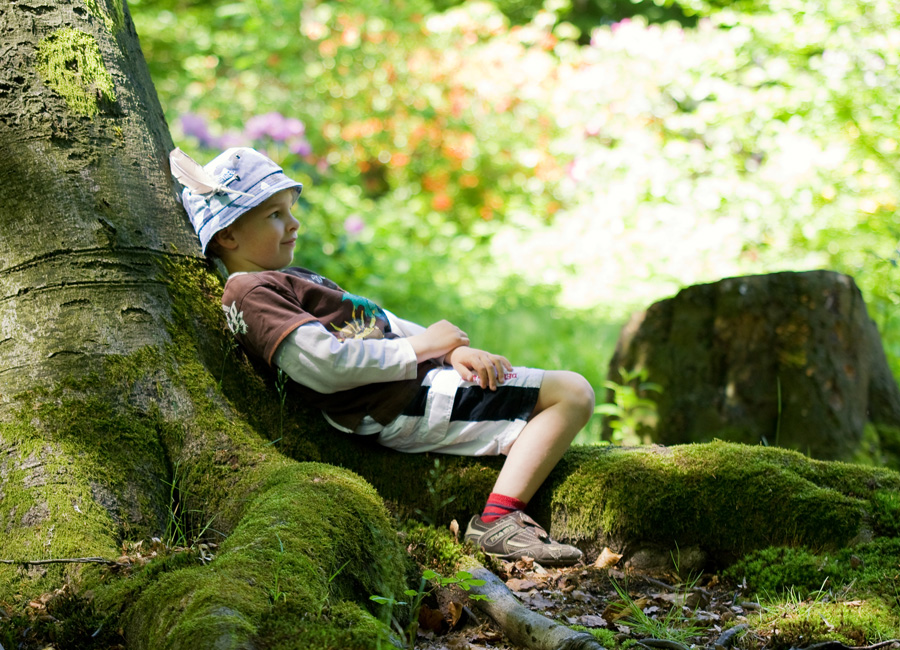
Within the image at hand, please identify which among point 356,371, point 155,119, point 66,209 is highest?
point 155,119

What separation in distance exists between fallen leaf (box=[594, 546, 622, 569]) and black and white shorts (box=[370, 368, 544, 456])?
498mm

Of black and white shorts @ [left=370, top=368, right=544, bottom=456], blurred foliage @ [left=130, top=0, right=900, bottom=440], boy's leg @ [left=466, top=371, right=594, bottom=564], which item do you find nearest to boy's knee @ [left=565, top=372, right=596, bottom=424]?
boy's leg @ [left=466, top=371, right=594, bottom=564]

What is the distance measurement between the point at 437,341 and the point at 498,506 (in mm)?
622

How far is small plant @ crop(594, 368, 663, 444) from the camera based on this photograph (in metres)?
4.59

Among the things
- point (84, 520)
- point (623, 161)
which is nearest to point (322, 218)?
point (623, 161)

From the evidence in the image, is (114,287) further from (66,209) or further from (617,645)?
(617,645)

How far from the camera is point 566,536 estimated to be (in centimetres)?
265

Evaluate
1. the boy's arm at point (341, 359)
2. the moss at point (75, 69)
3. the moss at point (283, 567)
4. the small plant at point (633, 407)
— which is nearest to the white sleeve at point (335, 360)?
the boy's arm at point (341, 359)

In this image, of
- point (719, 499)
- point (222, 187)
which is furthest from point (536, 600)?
point (222, 187)

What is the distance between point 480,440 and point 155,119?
172 cm

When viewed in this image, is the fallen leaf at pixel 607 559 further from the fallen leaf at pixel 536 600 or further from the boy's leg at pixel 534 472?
the fallen leaf at pixel 536 600

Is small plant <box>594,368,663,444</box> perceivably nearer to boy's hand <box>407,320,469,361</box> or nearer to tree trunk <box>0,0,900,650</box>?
tree trunk <box>0,0,900,650</box>

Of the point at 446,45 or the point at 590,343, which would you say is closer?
the point at 590,343

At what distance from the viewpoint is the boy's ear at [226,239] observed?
268cm
